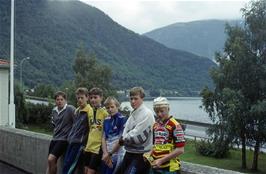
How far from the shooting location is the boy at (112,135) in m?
5.73

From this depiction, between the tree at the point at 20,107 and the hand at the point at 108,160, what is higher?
the hand at the point at 108,160

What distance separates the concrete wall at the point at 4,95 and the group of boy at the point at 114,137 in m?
14.0

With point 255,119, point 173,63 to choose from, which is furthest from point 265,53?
point 173,63

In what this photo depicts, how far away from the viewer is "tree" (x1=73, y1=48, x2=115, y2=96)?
3666 centimetres

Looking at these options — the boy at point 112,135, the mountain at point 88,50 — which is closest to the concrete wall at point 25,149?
the boy at point 112,135

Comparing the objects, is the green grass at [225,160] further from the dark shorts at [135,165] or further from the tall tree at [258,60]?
the dark shorts at [135,165]

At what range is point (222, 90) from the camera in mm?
23375

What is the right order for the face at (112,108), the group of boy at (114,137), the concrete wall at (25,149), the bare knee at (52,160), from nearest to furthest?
the group of boy at (114,137) → the face at (112,108) → the bare knee at (52,160) → the concrete wall at (25,149)

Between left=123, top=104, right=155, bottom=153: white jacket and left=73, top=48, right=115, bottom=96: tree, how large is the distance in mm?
30263

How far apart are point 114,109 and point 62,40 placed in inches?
3152

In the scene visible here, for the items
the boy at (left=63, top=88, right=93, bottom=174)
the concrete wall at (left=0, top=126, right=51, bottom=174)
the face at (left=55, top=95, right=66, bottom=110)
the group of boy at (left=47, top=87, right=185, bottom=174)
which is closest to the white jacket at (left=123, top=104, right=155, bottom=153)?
the group of boy at (left=47, top=87, right=185, bottom=174)

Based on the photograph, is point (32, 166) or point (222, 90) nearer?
point (32, 166)

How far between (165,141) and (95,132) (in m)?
1.50

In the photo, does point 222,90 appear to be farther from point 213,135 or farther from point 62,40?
point 62,40
